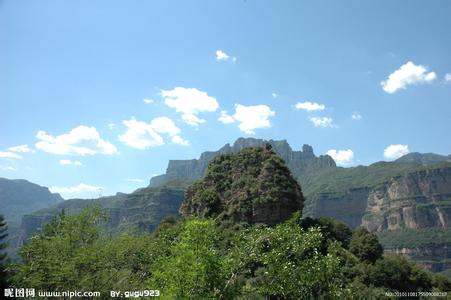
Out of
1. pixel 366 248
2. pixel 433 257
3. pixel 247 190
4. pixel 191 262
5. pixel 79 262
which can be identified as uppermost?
pixel 247 190

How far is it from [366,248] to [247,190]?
23775 mm

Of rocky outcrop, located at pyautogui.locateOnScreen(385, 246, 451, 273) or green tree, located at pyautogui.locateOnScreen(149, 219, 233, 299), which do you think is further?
rocky outcrop, located at pyautogui.locateOnScreen(385, 246, 451, 273)

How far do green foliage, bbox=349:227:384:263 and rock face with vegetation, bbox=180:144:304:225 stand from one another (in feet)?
42.4

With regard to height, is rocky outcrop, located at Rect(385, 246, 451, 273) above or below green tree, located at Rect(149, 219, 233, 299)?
below

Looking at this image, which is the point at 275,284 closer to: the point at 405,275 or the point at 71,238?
the point at 71,238

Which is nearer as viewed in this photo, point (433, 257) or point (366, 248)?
point (366, 248)

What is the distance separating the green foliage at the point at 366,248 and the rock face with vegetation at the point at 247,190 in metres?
12.9

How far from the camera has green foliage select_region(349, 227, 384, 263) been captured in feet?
235

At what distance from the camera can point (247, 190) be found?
246 feet

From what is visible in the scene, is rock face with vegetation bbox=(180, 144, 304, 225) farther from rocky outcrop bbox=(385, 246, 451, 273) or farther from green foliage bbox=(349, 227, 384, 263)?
rocky outcrop bbox=(385, 246, 451, 273)

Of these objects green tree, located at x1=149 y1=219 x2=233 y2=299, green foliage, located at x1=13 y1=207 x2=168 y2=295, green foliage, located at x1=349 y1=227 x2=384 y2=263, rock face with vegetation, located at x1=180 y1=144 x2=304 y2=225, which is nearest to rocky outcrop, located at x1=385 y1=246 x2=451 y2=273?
green foliage, located at x1=349 y1=227 x2=384 y2=263

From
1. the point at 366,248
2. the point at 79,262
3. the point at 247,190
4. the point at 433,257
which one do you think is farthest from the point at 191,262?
the point at 433,257

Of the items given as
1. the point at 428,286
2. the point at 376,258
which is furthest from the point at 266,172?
the point at 428,286

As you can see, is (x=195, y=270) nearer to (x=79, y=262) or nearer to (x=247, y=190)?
(x=79, y=262)
